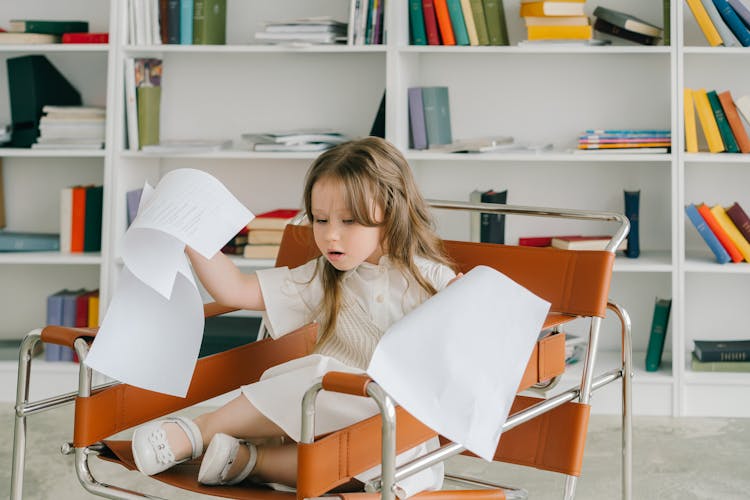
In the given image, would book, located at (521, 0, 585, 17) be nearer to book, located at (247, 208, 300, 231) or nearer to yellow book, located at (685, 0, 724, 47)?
yellow book, located at (685, 0, 724, 47)

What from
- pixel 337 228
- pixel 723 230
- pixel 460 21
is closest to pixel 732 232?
pixel 723 230

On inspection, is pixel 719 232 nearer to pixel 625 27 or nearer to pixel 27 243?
pixel 625 27

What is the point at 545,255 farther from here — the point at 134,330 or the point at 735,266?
the point at 735,266

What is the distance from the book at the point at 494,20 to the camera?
3029 mm

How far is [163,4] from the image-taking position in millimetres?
3133

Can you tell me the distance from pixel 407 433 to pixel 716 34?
1987mm

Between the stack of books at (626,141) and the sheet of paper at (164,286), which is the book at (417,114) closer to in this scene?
the stack of books at (626,141)

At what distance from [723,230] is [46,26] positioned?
217cm

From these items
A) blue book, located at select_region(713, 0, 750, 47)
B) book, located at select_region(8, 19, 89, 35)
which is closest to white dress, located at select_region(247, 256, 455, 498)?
blue book, located at select_region(713, 0, 750, 47)

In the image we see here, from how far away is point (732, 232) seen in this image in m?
2.98

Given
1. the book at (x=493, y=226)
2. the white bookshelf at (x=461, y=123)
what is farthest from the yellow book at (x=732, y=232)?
the book at (x=493, y=226)

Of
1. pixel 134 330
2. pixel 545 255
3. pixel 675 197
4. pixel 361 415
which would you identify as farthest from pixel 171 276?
pixel 675 197

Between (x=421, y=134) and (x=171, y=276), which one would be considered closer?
(x=171, y=276)

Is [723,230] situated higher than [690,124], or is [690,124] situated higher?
[690,124]
